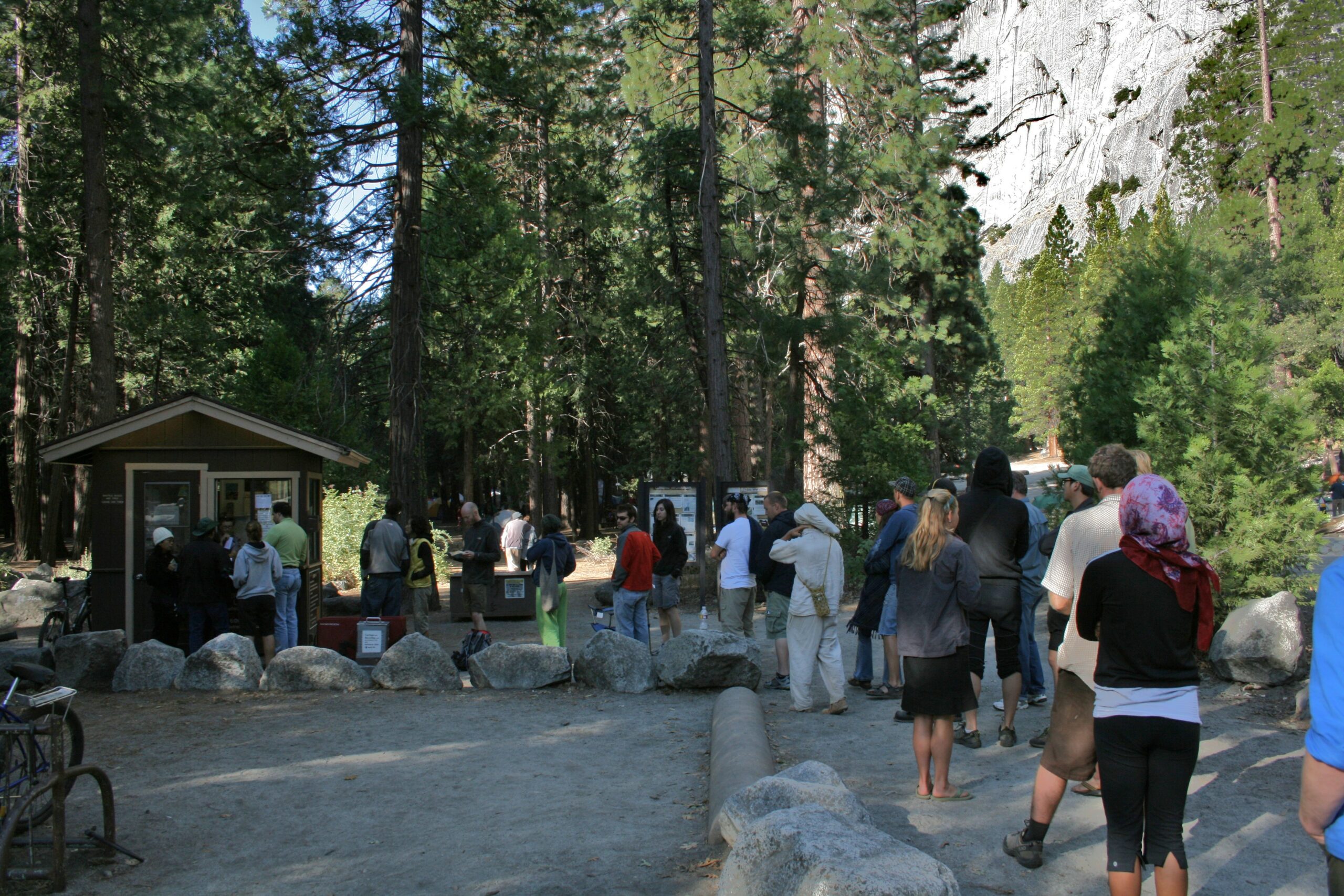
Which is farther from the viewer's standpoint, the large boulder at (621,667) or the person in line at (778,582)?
the large boulder at (621,667)

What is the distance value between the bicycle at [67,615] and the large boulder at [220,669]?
101 inches

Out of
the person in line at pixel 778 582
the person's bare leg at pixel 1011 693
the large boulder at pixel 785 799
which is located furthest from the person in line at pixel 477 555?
the large boulder at pixel 785 799

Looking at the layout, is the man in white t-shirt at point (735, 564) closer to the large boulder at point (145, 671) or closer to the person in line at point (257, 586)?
the person in line at point (257, 586)

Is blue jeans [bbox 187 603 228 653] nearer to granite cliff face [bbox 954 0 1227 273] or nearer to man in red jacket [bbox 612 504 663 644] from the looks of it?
man in red jacket [bbox 612 504 663 644]

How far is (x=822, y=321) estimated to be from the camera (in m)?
19.4

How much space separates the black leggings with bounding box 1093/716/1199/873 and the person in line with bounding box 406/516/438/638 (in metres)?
9.47

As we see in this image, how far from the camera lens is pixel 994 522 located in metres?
7.02

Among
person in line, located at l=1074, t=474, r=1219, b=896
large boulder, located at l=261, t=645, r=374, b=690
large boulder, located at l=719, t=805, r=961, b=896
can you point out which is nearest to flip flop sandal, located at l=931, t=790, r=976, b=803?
large boulder, located at l=719, t=805, r=961, b=896

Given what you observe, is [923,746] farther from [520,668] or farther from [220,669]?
[220,669]

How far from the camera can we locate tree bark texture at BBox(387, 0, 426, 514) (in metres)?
15.0

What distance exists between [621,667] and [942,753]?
4571mm

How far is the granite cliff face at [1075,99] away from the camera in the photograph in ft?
391

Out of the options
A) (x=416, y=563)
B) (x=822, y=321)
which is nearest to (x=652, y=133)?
(x=822, y=321)

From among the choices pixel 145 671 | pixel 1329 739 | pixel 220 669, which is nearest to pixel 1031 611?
pixel 1329 739
